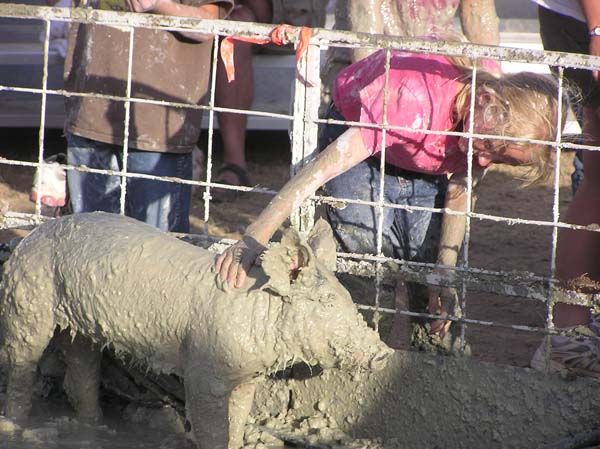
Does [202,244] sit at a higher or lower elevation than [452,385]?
higher

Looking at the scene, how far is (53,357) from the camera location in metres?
4.26

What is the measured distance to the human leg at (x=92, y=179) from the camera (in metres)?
4.77

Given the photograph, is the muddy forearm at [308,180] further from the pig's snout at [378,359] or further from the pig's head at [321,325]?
the pig's snout at [378,359]

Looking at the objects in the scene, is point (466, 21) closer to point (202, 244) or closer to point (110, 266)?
point (202, 244)

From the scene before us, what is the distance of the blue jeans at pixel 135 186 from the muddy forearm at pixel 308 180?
1129mm

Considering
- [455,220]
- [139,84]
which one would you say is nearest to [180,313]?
[455,220]

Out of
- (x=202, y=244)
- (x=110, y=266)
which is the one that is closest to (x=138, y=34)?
(x=202, y=244)

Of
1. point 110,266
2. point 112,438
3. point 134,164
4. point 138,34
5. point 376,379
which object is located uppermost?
point 138,34

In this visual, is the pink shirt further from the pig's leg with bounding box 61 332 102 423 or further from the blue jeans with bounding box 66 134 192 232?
the pig's leg with bounding box 61 332 102 423

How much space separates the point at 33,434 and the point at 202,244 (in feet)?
3.11

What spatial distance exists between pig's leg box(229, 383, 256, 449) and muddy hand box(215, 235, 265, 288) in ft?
1.51

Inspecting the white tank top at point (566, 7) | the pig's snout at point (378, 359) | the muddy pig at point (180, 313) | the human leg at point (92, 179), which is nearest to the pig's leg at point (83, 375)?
the muddy pig at point (180, 313)

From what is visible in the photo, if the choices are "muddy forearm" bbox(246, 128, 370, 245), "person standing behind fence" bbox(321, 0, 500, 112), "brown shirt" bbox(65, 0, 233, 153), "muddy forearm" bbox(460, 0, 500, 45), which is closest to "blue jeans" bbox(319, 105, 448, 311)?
"muddy forearm" bbox(246, 128, 370, 245)

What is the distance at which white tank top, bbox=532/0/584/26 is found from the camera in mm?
4527
